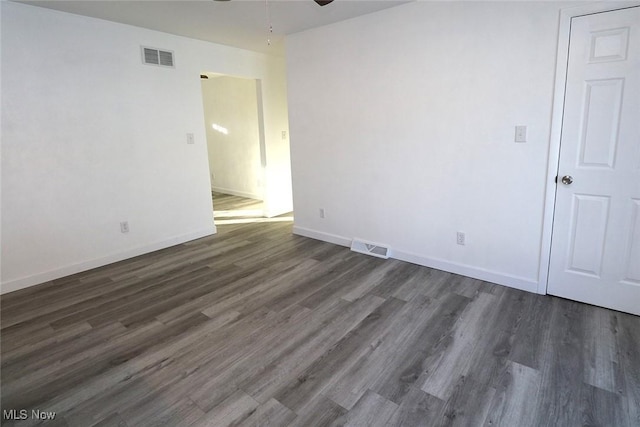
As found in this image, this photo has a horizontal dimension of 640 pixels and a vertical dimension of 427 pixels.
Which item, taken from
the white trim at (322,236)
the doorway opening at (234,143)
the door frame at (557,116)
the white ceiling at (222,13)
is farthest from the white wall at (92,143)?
the door frame at (557,116)

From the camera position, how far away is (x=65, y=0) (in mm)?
3006

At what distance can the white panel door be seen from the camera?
2365 mm

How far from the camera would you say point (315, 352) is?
2240 mm

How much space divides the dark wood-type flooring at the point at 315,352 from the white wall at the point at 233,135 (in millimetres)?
3872

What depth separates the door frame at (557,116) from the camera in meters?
2.40

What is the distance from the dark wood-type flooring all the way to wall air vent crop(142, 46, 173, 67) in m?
2.45

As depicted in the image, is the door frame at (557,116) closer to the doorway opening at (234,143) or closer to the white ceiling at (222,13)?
the white ceiling at (222,13)

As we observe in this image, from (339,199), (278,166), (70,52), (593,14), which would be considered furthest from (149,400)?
(278,166)

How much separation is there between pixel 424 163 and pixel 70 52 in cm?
361

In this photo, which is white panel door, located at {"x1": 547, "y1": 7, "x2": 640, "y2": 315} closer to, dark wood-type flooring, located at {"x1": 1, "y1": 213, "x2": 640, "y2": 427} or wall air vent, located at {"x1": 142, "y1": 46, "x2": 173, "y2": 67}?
dark wood-type flooring, located at {"x1": 1, "y1": 213, "x2": 640, "y2": 427}

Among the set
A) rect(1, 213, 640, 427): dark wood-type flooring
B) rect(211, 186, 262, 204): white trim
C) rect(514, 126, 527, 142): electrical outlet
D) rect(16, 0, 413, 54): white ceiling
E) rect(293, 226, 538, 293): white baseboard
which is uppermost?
rect(16, 0, 413, 54): white ceiling

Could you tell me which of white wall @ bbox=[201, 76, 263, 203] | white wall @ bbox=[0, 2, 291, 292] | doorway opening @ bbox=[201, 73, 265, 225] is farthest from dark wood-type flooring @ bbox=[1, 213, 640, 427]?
white wall @ bbox=[201, 76, 263, 203]

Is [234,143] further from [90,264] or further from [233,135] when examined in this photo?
[90,264]

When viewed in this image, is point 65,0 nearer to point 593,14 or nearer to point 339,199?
point 339,199
